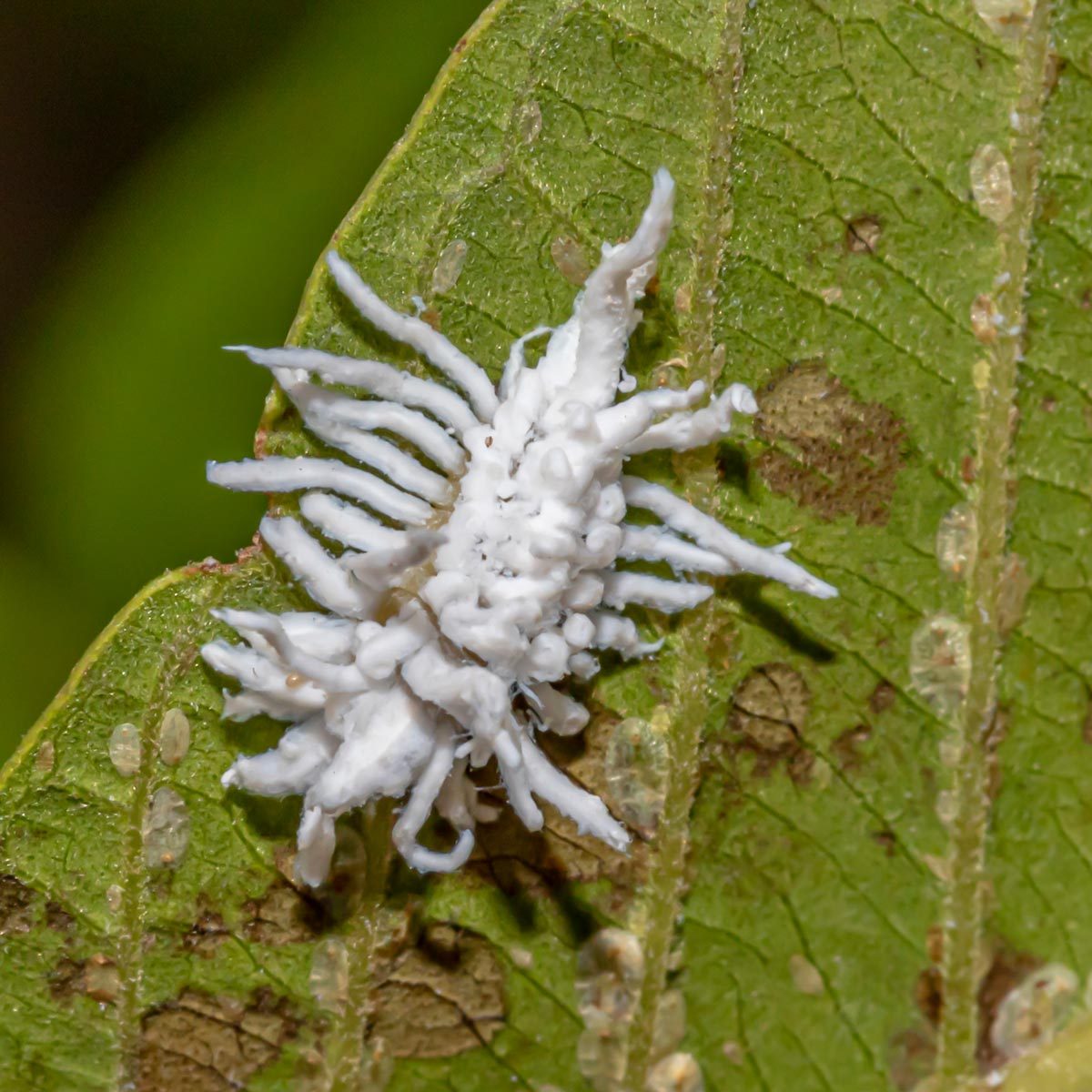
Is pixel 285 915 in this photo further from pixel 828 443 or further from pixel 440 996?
pixel 828 443

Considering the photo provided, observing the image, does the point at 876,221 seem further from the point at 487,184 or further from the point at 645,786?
the point at 645,786

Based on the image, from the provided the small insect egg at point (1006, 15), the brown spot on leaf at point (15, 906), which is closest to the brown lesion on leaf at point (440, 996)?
the brown spot on leaf at point (15, 906)

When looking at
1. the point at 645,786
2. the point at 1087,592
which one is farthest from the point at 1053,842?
the point at 645,786

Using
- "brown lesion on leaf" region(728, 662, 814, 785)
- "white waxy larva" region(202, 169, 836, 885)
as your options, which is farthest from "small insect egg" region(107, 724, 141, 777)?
"brown lesion on leaf" region(728, 662, 814, 785)

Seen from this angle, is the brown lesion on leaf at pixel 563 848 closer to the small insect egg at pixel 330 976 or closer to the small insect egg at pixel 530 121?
the small insect egg at pixel 330 976

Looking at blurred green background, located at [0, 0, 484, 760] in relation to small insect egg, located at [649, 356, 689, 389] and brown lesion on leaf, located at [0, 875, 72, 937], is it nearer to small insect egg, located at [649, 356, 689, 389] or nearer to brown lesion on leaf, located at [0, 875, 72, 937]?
brown lesion on leaf, located at [0, 875, 72, 937]
